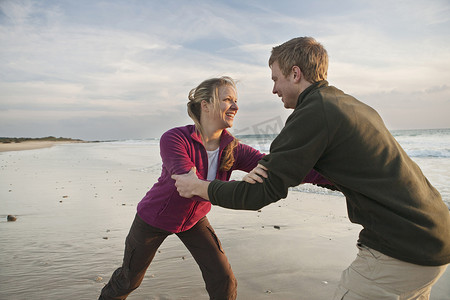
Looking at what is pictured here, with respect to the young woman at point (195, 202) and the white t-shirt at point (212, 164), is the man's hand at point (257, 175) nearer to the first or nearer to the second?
the young woman at point (195, 202)

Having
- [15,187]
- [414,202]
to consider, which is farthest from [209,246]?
[15,187]

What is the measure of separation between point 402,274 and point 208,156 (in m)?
1.80

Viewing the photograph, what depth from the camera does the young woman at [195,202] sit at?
296cm

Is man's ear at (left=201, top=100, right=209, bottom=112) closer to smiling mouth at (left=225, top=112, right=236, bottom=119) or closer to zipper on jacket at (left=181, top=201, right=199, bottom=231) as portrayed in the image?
smiling mouth at (left=225, top=112, right=236, bottom=119)

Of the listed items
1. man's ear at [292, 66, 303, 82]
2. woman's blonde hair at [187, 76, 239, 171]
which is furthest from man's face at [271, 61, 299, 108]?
woman's blonde hair at [187, 76, 239, 171]

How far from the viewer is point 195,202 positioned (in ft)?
9.80

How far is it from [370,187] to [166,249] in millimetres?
3851

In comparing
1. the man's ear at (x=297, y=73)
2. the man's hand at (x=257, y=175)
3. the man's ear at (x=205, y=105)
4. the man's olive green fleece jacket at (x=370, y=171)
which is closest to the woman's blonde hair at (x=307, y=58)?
the man's ear at (x=297, y=73)

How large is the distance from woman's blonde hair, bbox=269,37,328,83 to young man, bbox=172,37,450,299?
211 millimetres

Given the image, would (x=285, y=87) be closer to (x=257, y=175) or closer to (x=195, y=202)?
(x=257, y=175)

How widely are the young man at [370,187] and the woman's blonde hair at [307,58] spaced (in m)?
0.21

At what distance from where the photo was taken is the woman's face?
10.2ft

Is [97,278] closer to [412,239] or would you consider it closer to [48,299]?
[48,299]

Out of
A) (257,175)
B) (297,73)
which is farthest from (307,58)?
(257,175)
